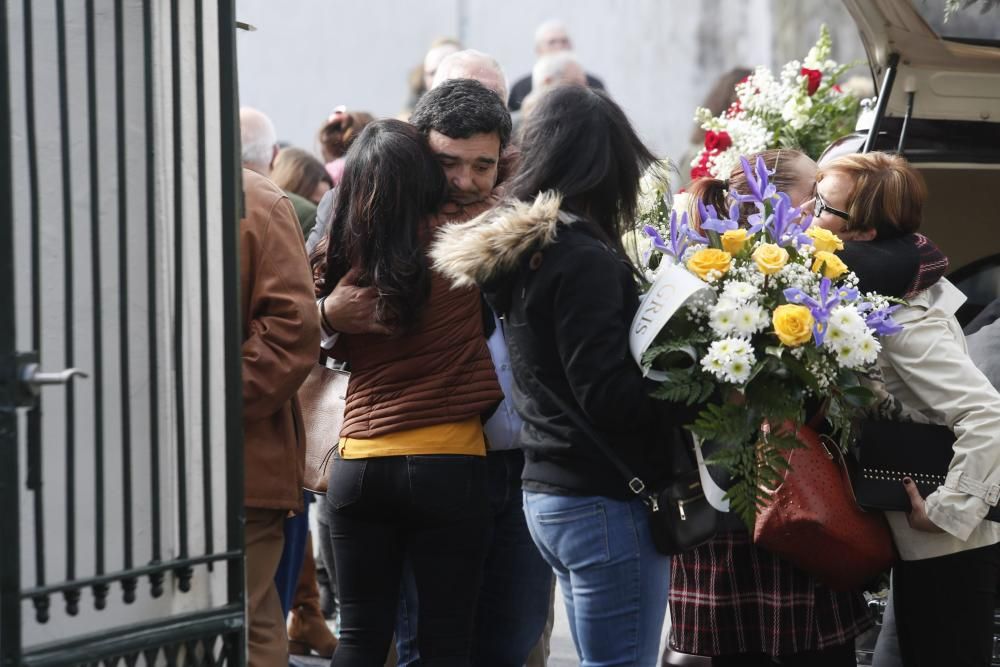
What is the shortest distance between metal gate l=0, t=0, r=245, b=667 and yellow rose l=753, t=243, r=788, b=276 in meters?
1.14

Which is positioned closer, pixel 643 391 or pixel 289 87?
pixel 643 391

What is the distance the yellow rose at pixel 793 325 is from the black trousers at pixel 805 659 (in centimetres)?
97

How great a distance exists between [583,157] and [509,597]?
1.23 metres

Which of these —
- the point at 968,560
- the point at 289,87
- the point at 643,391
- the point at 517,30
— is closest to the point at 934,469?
the point at 968,560

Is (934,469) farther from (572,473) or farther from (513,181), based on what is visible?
(513,181)

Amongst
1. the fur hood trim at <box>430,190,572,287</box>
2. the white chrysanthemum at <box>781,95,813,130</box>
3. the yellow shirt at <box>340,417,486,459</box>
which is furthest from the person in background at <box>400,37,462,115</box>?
the fur hood trim at <box>430,190,572,287</box>

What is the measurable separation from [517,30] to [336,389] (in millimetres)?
9882

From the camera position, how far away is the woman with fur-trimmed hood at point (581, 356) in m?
3.09

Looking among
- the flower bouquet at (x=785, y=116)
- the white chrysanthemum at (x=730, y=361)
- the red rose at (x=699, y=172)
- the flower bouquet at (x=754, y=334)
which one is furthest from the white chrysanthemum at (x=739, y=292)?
the red rose at (x=699, y=172)

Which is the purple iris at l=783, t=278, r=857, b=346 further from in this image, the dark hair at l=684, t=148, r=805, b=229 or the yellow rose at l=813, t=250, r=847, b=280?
the dark hair at l=684, t=148, r=805, b=229

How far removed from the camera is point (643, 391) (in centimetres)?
312

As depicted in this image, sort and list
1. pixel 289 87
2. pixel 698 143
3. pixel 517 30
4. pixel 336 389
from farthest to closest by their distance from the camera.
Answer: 1. pixel 517 30
2. pixel 289 87
3. pixel 698 143
4. pixel 336 389

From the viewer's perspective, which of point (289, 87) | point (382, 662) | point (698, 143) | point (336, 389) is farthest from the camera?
point (289, 87)

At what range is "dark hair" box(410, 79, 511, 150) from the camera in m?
3.68
